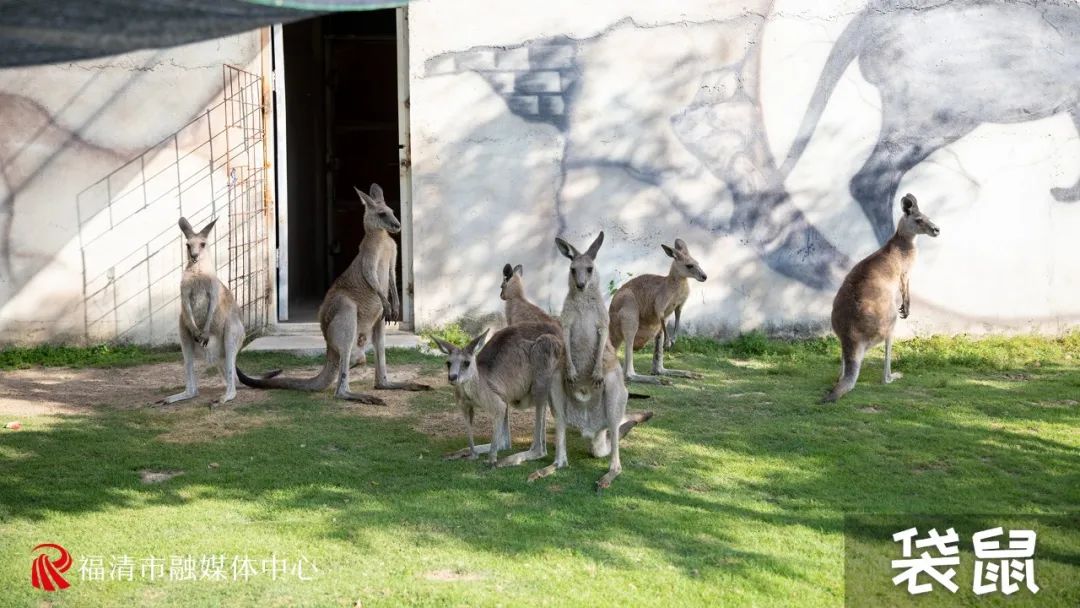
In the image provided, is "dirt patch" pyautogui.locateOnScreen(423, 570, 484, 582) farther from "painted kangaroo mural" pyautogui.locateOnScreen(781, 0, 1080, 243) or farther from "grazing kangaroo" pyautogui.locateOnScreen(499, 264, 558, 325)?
"painted kangaroo mural" pyautogui.locateOnScreen(781, 0, 1080, 243)

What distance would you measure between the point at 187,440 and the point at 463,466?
1551 mm

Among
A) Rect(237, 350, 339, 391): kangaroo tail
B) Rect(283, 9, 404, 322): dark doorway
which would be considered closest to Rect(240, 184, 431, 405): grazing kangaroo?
Rect(237, 350, 339, 391): kangaroo tail

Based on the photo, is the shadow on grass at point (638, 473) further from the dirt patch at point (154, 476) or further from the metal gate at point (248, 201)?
the metal gate at point (248, 201)

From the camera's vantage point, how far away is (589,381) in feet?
16.8

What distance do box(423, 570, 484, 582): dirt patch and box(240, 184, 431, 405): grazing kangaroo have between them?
2621mm

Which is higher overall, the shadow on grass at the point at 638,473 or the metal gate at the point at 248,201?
the metal gate at the point at 248,201

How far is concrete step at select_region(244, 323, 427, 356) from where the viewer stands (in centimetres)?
791

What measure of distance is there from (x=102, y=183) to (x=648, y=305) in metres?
4.12

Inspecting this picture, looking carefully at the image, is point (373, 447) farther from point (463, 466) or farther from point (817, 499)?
point (817, 499)

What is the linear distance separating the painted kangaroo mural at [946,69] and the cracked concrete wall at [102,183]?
14.6 feet

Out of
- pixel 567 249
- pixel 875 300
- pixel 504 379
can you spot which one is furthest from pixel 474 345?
pixel 875 300

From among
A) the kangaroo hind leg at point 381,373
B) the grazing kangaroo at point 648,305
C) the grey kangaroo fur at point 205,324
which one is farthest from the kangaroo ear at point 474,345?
the grey kangaroo fur at point 205,324

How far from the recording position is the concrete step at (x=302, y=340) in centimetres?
791

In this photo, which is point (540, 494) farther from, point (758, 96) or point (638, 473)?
point (758, 96)
